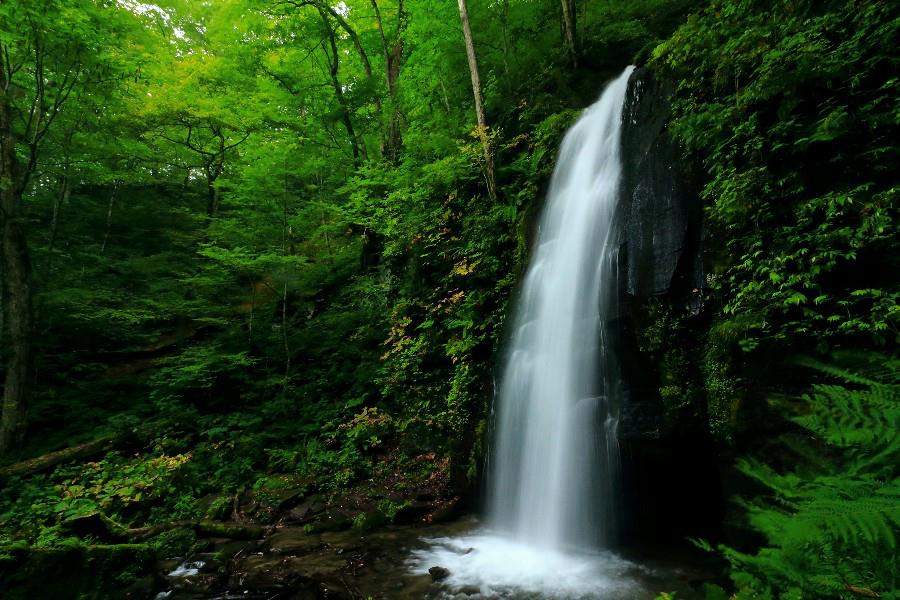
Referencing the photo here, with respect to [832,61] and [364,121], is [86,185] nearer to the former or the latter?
[364,121]

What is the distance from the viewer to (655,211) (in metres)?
5.23

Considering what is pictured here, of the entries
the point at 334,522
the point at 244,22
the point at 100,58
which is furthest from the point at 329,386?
Answer: the point at 244,22

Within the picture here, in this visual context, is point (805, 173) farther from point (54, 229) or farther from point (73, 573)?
point (54, 229)

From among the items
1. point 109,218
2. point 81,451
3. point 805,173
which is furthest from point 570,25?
point 109,218

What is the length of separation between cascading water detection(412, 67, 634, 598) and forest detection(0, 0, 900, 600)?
1.02 ft

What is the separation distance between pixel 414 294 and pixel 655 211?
6.26m

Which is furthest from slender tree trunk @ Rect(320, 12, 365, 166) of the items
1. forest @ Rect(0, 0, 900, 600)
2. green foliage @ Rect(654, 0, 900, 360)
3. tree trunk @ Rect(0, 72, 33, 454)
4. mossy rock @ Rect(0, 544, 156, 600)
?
mossy rock @ Rect(0, 544, 156, 600)

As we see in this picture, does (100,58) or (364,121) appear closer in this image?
(100,58)

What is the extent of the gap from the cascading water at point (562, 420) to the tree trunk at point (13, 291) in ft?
29.6

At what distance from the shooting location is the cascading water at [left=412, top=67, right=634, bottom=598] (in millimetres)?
4977

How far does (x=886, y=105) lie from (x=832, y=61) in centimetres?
63

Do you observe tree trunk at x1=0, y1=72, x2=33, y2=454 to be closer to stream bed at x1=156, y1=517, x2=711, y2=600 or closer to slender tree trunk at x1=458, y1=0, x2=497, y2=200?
stream bed at x1=156, y1=517, x2=711, y2=600

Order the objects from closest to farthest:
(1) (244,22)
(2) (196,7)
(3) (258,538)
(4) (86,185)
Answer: (3) (258,538) → (1) (244,22) → (4) (86,185) → (2) (196,7)

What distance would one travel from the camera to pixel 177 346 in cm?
1293
